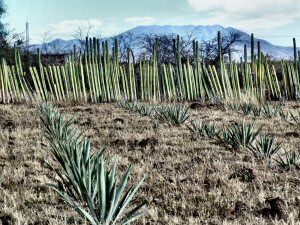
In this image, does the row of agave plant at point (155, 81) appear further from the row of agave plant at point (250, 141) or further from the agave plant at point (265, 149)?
the agave plant at point (265, 149)

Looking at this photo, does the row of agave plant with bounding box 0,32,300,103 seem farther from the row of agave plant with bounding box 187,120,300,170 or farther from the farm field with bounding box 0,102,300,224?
the row of agave plant with bounding box 187,120,300,170

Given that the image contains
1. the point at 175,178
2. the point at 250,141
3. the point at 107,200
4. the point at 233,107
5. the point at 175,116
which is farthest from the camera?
the point at 233,107

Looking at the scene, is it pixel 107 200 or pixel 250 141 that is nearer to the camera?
pixel 107 200

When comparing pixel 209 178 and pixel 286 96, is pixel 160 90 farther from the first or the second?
pixel 209 178

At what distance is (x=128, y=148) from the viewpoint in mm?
4672

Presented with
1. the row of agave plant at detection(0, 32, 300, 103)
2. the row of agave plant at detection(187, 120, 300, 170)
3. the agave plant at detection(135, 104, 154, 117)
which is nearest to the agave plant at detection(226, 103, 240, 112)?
the row of agave plant at detection(0, 32, 300, 103)

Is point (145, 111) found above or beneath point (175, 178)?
above

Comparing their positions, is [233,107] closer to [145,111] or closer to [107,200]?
[145,111]

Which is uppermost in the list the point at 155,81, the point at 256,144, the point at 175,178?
the point at 155,81

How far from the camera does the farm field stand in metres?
2.54

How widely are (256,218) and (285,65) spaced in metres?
9.04

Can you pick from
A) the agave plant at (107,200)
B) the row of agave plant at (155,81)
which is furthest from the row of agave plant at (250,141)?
the row of agave plant at (155,81)

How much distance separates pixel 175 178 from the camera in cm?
333

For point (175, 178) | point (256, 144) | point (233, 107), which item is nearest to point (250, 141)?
point (256, 144)
